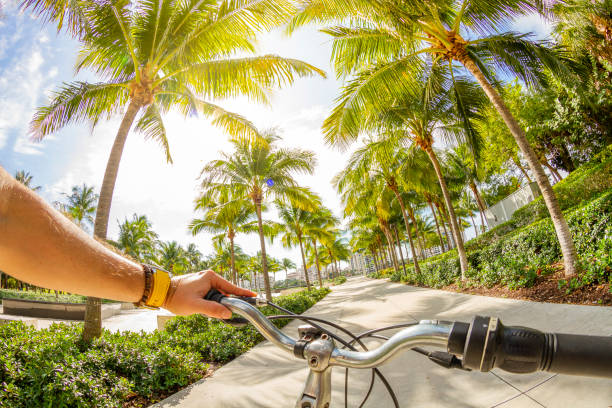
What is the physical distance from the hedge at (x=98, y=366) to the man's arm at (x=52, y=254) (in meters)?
3.04

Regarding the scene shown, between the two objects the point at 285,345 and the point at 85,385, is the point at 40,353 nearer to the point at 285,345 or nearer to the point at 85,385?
the point at 85,385

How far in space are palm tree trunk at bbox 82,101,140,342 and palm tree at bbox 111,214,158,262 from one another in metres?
26.4

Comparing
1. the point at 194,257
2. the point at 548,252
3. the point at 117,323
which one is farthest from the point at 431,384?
the point at 194,257

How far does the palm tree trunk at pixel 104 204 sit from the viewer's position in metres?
5.00

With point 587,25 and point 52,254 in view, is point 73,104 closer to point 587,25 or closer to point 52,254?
point 52,254

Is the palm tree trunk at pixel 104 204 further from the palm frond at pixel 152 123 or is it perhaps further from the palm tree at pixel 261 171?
the palm tree at pixel 261 171

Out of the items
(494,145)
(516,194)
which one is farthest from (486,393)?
(516,194)

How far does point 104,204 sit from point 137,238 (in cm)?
2964

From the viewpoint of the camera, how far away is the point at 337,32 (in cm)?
762

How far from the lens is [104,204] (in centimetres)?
554

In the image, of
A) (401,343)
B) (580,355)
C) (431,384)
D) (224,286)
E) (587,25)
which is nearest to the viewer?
(580,355)

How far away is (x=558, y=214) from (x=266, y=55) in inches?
283

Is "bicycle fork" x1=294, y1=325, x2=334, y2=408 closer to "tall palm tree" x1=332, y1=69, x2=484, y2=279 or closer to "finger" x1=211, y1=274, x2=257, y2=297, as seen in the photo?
"finger" x1=211, y1=274, x2=257, y2=297

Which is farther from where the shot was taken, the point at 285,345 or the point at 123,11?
the point at 123,11
